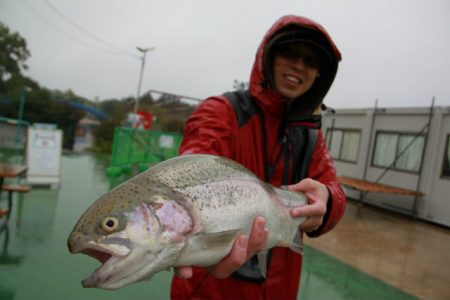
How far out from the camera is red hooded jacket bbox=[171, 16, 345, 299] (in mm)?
1801

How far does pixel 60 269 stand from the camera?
14.0 feet

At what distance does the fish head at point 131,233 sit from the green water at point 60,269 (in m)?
3.08

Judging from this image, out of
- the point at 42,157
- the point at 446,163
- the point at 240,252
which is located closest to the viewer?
the point at 240,252

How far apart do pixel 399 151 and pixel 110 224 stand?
13.4 metres

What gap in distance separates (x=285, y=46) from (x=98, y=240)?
1609 mm

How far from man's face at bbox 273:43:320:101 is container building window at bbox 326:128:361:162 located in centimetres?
1321

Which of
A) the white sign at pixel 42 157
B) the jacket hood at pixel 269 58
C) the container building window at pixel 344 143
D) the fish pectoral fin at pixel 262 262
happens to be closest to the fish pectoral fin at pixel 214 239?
the fish pectoral fin at pixel 262 262

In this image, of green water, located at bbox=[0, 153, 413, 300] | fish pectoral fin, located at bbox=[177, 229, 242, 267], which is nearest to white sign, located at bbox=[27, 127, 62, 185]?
green water, located at bbox=[0, 153, 413, 300]

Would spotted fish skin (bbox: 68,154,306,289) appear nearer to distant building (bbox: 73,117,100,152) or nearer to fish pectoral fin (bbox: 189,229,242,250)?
fish pectoral fin (bbox: 189,229,242,250)

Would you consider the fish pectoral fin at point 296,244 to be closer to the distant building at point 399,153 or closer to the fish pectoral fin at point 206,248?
the fish pectoral fin at point 206,248

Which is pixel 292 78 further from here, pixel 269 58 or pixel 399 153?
pixel 399 153

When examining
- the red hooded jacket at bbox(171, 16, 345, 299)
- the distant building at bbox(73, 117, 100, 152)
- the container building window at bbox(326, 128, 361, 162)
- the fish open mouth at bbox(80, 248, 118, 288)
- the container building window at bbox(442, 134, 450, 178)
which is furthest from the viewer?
the distant building at bbox(73, 117, 100, 152)

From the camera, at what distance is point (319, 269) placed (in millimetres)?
5672

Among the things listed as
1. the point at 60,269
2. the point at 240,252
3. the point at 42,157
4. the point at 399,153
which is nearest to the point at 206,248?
the point at 240,252
